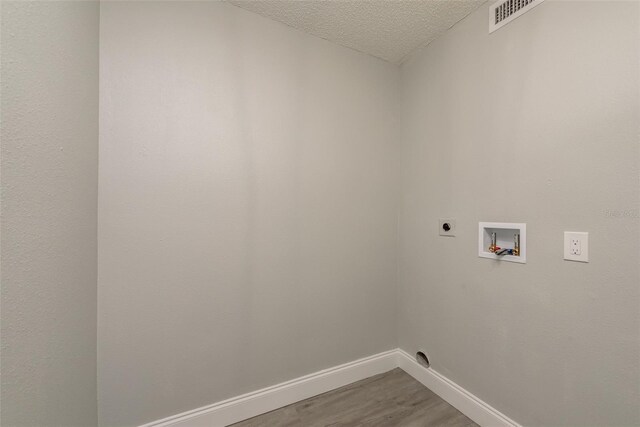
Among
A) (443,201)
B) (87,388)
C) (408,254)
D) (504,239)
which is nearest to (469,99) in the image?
(443,201)

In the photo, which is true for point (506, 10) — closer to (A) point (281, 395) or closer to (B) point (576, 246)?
(B) point (576, 246)

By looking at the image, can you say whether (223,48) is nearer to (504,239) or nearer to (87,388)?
(87,388)

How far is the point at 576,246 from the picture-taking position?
111 centimetres

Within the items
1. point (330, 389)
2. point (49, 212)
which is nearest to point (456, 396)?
point (330, 389)

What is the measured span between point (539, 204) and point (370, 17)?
1.41 m

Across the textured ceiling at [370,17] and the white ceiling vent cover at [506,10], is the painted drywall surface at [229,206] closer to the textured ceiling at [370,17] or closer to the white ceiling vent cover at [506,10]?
the textured ceiling at [370,17]

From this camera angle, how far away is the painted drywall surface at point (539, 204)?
1000 millimetres

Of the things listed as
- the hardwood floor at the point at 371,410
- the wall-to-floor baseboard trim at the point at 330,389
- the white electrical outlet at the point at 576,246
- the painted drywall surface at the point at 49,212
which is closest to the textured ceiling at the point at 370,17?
the painted drywall surface at the point at 49,212

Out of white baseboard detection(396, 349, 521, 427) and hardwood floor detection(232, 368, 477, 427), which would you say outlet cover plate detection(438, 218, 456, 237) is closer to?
white baseboard detection(396, 349, 521, 427)

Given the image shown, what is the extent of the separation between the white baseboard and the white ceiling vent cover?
6.78ft

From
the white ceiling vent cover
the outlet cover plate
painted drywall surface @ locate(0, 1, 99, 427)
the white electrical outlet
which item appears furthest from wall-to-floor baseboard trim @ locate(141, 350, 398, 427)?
the white ceiling vent cover

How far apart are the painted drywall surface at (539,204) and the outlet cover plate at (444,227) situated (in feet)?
0.12

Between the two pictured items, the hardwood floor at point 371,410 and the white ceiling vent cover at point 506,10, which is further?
the hardwood floor at point 371,410

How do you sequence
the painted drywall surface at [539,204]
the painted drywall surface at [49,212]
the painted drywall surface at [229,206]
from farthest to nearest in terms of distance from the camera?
the painted drywall surface at [229,206] < the painted drywall surface at [539,204] < the painted drywall surface at [49,212]
